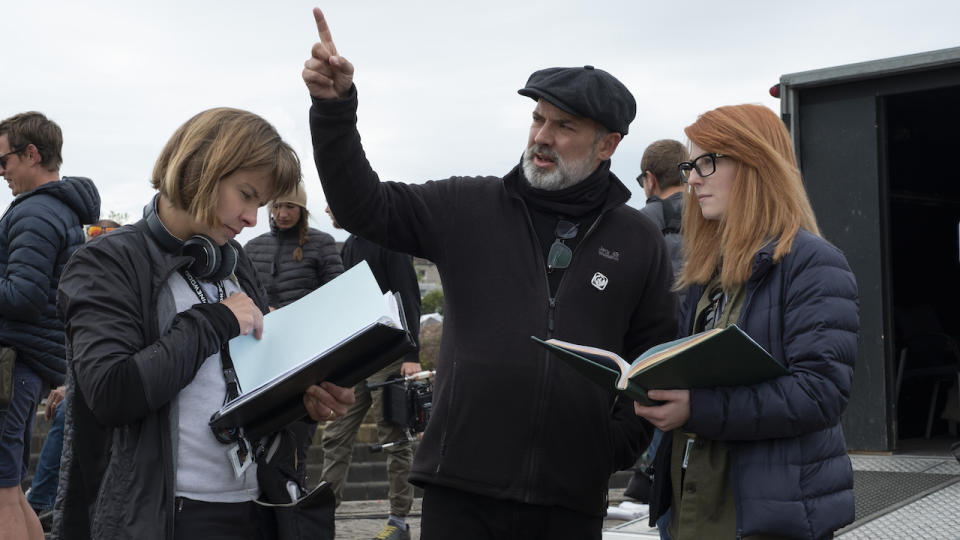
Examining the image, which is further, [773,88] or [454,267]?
[773,88]

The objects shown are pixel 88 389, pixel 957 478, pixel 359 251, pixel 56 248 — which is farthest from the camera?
pixel 359 251

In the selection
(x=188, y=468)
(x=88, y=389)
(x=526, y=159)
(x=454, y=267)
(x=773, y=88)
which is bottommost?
(x=188, y=468)

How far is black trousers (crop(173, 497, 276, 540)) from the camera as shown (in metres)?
2.46

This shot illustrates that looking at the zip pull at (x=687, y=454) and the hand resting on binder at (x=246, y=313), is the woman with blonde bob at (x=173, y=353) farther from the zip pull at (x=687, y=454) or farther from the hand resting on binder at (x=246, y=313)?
the zip pull at (x=687, y=454)

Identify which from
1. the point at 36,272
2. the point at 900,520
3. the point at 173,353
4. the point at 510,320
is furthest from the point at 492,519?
the point at 900,520

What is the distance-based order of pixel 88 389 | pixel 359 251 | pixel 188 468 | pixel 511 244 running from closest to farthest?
pixel 88 389 < pixel 188 468 < pixel 511 244 < pixel 359 251

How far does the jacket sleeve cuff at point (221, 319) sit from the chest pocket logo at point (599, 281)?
42.9 inches

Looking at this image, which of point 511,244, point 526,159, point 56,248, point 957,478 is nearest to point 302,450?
point 511,244

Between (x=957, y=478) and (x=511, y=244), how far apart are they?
413cm

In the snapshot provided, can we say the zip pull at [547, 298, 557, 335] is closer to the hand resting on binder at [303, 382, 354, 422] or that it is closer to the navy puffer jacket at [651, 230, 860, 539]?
the navy puffer jacket at [651, 230, 860, 539]

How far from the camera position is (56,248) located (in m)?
4.64

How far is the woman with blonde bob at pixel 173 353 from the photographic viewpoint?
93.4 inches

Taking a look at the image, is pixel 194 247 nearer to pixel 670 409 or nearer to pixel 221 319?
pixel 221 319

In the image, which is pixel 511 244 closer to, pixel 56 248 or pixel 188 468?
pixel 188 468
